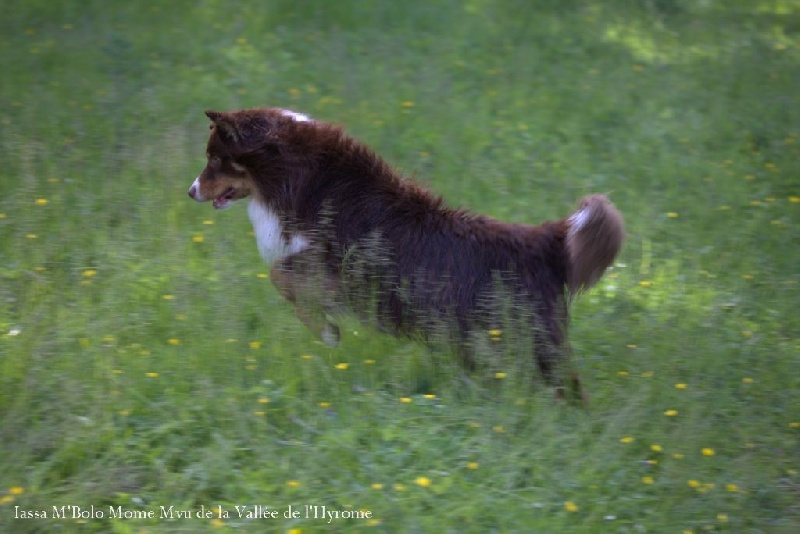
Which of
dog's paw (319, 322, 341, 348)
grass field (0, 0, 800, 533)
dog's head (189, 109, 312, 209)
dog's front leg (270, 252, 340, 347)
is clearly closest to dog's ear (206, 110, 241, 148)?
dog's head (189, 109, 312, 209)

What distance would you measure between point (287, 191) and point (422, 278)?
93 centimetres

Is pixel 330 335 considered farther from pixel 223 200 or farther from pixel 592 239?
pixel 592 239

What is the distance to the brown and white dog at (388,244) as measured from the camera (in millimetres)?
4461

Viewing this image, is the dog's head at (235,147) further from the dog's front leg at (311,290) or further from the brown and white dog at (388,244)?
the dog's front leg at (311,290)

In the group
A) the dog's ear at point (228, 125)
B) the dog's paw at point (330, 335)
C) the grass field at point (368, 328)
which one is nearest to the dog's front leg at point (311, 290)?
the dog's paw at point (330, 335)

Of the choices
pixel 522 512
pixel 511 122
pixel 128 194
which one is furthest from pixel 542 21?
pixel 522 512

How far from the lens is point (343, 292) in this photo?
188 inches

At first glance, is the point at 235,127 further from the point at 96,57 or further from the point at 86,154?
the point at 96,57

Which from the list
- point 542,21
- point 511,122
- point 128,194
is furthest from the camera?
point 542,21

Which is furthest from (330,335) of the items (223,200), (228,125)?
(228,125)

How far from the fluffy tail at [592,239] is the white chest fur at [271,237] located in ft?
4.88

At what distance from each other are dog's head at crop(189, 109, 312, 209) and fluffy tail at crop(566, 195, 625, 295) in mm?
1721

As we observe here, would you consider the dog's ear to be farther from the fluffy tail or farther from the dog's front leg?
the fluffy tail

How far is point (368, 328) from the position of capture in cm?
477
